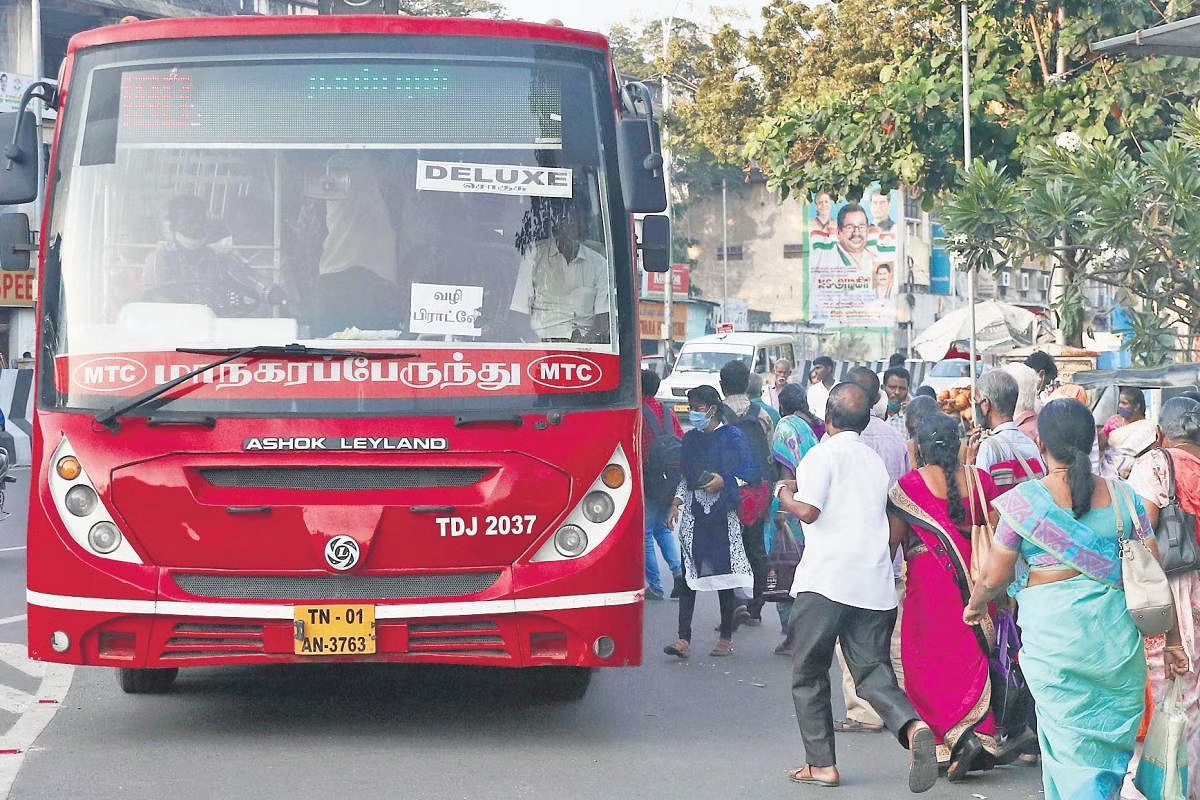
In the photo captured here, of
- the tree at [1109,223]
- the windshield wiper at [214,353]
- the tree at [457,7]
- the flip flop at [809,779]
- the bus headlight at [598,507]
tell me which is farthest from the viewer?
the tree at [457,7]

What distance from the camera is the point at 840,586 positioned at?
6.74 meters

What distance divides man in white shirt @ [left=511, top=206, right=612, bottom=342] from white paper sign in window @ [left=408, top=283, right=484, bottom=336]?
19cm

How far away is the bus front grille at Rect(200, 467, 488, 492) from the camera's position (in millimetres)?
7109

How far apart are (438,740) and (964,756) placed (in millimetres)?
2225

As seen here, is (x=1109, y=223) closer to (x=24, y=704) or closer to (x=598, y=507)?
(x=598, y=507)

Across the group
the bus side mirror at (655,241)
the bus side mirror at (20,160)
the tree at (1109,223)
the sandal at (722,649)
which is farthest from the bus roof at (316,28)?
the tree at (1109,223)

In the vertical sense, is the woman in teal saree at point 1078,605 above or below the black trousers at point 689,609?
above

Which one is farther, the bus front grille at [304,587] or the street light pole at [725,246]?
the street light pole at [725,246]

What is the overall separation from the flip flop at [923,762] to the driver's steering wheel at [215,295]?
10.3 ft

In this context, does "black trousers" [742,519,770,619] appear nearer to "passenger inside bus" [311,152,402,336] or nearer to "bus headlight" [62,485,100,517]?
"passenger inside bus" [311,152,402,336]

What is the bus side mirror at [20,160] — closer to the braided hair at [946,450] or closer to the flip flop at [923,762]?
the braided hair at [946,450]

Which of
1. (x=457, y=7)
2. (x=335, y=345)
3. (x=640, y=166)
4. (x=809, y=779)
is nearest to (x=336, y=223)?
(x=335, y=345)

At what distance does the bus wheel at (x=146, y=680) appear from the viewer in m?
8.36

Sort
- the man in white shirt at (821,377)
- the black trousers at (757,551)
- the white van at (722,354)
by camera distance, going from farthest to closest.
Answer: the white van at (722,354)
the man in white shirt at (821,377)
the black trousers at (757,551)
